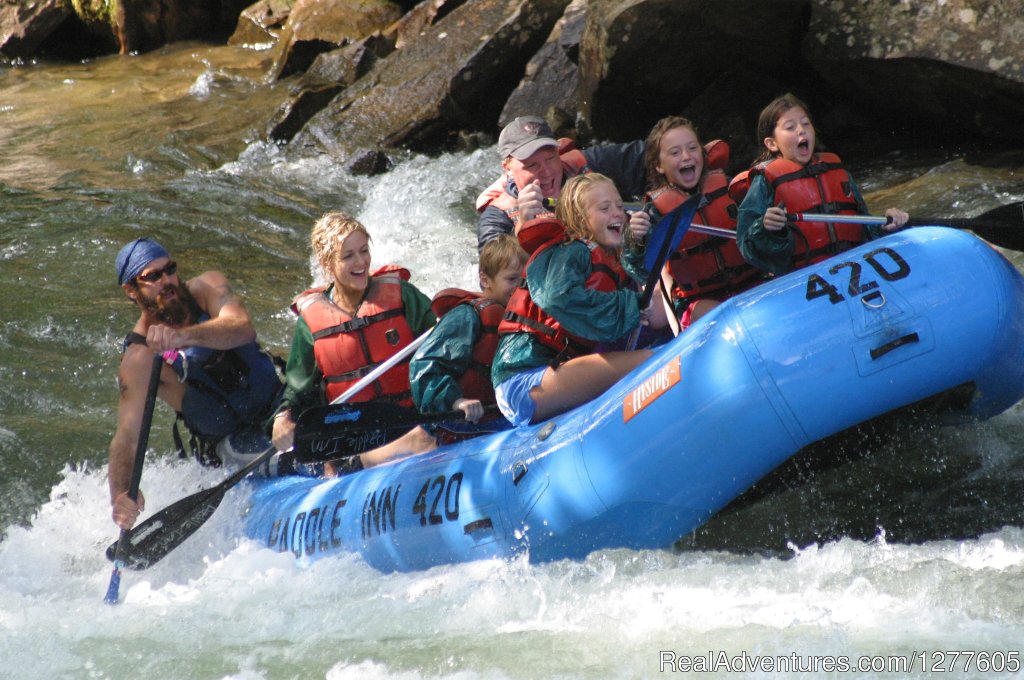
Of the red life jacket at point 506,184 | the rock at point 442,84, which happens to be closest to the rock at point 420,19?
the rock at point 442,84

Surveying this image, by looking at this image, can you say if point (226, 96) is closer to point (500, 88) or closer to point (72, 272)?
point (500, 88)

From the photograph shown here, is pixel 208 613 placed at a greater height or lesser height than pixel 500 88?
lesser

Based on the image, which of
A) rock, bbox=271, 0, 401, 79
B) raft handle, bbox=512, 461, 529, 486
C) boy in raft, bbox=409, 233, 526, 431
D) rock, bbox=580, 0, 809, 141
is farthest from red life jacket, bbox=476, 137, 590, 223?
rock, bbox=271, 0, 401, 79

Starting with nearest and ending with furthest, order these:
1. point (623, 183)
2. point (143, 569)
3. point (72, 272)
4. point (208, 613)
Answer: point (208, 613) < point (143, 569) < point (623, 183) < point (72, 272)

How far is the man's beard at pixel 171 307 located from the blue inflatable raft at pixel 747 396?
139cm

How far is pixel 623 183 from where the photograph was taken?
5.51 m

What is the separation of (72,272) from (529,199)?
387 cm

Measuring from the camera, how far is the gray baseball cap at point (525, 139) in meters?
4.90

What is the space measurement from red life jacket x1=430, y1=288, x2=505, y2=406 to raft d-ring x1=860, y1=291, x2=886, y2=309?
138 cm

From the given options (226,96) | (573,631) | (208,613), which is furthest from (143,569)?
(226,96)

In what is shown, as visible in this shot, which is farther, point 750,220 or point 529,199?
point 529,199

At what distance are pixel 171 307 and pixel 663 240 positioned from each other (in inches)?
77.2

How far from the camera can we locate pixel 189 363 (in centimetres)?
466

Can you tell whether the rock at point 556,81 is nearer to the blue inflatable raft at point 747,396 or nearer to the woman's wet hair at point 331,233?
the woman's wet hair at point 331,233
